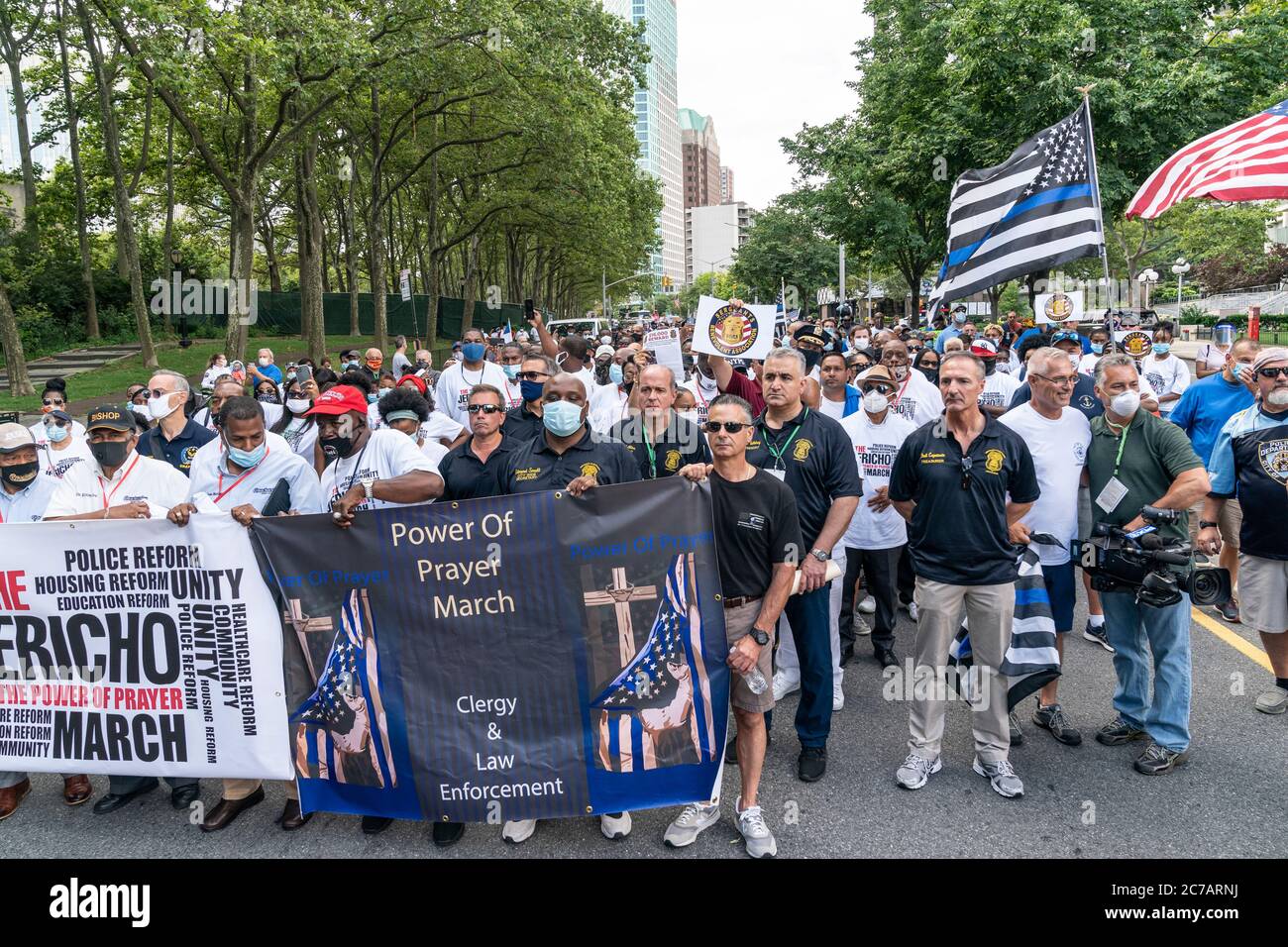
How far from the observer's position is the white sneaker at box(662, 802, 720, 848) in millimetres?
3834

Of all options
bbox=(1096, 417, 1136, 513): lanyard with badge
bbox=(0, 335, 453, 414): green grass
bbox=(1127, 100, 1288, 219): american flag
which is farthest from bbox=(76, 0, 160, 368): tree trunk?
bbox=(1096, 417, 1136, 513): lanyard with badge

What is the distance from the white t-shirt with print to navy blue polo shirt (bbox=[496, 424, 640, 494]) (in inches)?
88.3

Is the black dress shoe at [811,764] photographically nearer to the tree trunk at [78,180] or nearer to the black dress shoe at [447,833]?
the black dress shoe at [447,833]

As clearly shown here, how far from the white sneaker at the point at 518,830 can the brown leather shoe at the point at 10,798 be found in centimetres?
262

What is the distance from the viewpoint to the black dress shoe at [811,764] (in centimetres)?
435

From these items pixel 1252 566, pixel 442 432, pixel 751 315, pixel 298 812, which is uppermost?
pixel 751 315

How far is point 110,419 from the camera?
16.2 feet

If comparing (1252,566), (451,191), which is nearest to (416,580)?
(1252,566)

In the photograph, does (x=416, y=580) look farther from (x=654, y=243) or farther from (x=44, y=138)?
(x=654, y=243)

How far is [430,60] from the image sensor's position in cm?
1942

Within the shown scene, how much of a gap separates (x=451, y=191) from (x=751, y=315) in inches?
1348

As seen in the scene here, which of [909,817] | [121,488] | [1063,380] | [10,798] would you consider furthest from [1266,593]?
[10,798]

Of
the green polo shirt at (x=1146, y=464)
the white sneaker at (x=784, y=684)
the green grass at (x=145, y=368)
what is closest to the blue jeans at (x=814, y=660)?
the white sneaker at (x=784, y=684)

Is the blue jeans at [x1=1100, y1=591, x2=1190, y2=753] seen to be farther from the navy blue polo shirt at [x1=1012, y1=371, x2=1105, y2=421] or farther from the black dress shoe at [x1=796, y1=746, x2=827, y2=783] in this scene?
the navy blue polo shirt at [x1=1012, y1=371, x2=1105, y2=421]
